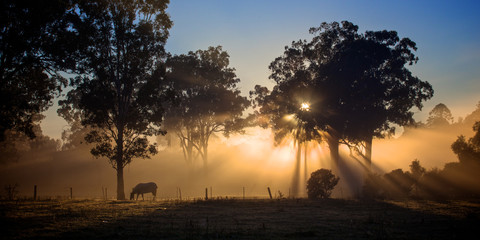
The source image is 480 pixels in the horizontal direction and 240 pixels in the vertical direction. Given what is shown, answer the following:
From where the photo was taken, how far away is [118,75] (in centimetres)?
3161

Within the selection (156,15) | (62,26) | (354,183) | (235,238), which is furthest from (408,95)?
(62,26)

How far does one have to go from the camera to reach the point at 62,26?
93.6 ft

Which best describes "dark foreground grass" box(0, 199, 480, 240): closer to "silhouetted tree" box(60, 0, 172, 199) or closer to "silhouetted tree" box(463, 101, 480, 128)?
"silhouetted tree" box(60, 0, 172, 199)

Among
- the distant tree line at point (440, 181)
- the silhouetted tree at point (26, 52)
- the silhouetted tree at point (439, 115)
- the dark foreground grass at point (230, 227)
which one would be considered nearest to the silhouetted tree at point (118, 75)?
the silhouetted tree at point (26, 52)

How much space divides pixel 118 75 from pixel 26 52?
7707mm

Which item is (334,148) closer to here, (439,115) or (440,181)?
(440,181)

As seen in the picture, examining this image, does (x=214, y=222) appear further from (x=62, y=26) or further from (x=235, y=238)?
(x=62, y=26)

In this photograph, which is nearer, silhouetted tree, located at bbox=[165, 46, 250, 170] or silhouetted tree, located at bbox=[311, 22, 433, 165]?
silhouetted tree, located at bbox=[311, 22, 433, 165]

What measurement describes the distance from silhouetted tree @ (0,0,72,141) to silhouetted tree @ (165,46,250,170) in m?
25.3

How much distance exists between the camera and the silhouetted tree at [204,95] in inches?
2135

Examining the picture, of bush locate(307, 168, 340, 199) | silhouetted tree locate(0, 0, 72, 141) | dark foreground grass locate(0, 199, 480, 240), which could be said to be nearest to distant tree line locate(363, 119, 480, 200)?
bush locate(307, 168, 340, 199)

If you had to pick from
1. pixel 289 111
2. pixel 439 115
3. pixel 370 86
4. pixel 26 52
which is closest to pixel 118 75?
pixel 26 52

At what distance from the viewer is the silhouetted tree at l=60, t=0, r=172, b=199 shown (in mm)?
30422

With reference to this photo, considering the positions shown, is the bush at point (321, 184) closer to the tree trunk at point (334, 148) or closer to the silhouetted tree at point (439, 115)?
the tree trunk at point (334, 148)
